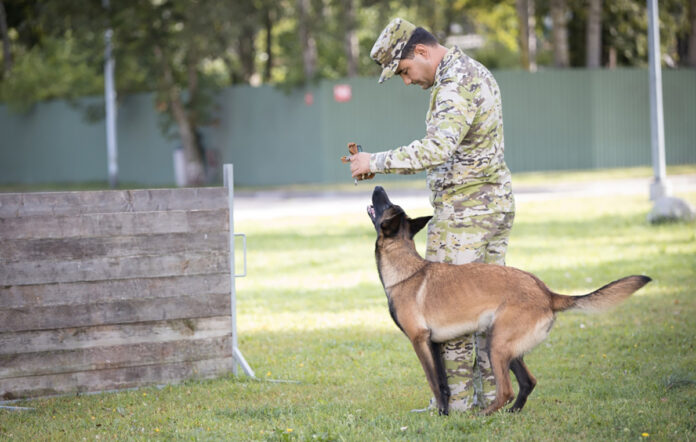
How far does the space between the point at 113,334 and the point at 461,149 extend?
2794 mm

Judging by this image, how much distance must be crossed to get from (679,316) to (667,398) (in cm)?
274

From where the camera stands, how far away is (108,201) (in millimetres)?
6055

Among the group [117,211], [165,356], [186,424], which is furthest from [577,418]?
[117,211]

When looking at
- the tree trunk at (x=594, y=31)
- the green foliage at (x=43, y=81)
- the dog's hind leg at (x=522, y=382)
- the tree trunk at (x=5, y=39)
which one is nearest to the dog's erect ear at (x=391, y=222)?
the dog's hind leg at (x=522, y=382)

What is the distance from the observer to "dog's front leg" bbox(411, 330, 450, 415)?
4879mm

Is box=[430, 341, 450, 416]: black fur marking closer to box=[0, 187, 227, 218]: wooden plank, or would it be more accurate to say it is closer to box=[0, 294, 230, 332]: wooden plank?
box=[0, 294, 230, 332]: wooden plank

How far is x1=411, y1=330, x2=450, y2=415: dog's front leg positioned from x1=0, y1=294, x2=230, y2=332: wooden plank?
6.28 ft

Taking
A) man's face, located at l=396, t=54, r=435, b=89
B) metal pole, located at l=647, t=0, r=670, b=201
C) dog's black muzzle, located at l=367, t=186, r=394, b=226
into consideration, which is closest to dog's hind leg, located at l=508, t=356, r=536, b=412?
dog's black muzzle, located at l=367, t=186, r=394, b=226

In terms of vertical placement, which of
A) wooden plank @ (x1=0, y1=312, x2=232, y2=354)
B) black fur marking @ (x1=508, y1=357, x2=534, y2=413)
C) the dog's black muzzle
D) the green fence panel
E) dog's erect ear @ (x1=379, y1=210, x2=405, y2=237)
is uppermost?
the green fence panel

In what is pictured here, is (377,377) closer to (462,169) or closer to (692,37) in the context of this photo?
(462,169)

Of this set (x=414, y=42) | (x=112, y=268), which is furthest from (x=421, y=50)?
(x=112, y=268)

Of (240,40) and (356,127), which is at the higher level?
(240,40)

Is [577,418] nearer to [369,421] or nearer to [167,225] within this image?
[369,421]

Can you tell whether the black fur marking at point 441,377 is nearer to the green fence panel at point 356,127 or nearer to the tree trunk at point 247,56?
the green fence panel at point 356,127
